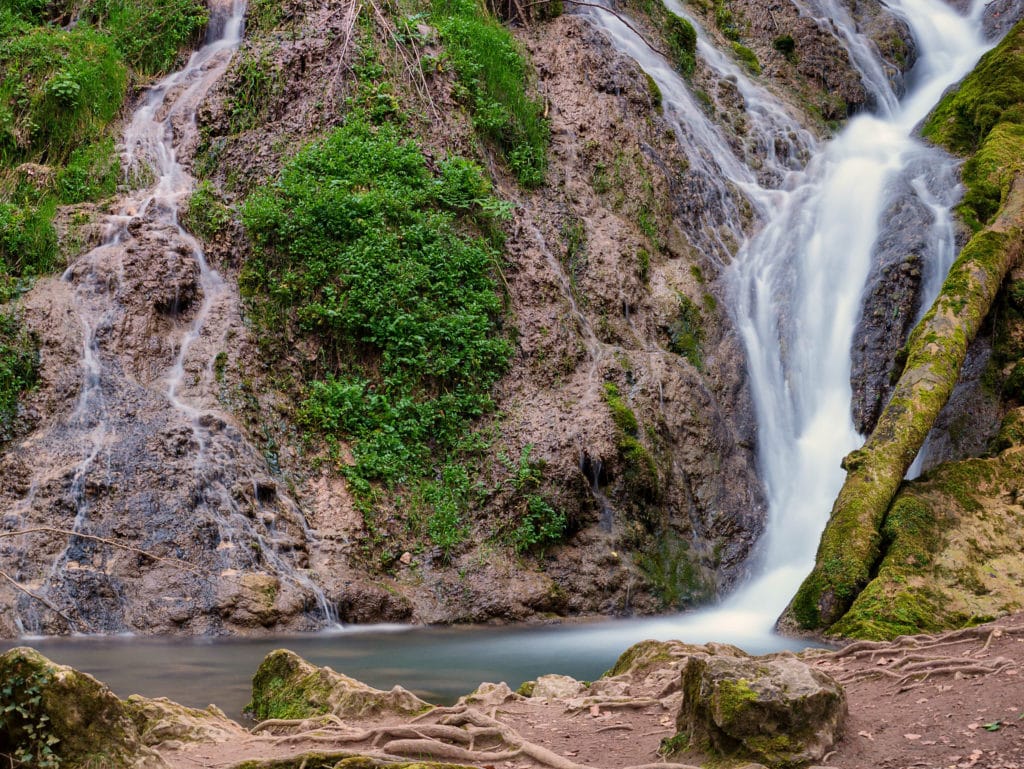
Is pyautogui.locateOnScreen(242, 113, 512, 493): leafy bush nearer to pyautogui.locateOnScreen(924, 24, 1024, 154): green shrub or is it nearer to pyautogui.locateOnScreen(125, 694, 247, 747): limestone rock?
pyautogui.locateOnScreen(125, 694, 247, 747): limestone rock

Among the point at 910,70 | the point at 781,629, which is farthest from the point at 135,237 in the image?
the point at 910,70

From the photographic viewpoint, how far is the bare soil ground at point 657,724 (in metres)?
4.48

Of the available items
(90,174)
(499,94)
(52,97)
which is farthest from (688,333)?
(52,97)

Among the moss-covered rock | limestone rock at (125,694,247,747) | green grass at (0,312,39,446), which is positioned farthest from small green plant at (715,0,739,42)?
limestone rock at (125,694,247,747)

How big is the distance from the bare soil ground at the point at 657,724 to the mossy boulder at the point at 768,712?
4.2 inches

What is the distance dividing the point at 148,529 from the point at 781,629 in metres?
6.63

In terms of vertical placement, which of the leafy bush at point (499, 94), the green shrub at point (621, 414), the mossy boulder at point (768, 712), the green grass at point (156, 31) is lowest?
the mossy boulder at point (768, 712)

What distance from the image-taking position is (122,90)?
15344 mm

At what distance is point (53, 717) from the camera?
13.4 feet

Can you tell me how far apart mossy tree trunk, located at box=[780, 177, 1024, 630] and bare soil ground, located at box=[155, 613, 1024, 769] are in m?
2.31

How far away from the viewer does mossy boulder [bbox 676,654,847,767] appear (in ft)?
14.6

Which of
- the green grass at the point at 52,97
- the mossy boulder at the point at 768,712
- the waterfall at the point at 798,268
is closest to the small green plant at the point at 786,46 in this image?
the waterfall at the point at 798,268

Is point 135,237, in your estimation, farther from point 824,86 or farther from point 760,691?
point 824,86

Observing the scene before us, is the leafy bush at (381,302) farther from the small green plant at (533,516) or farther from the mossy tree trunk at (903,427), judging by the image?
the mossy tree trunk at (903,427)
